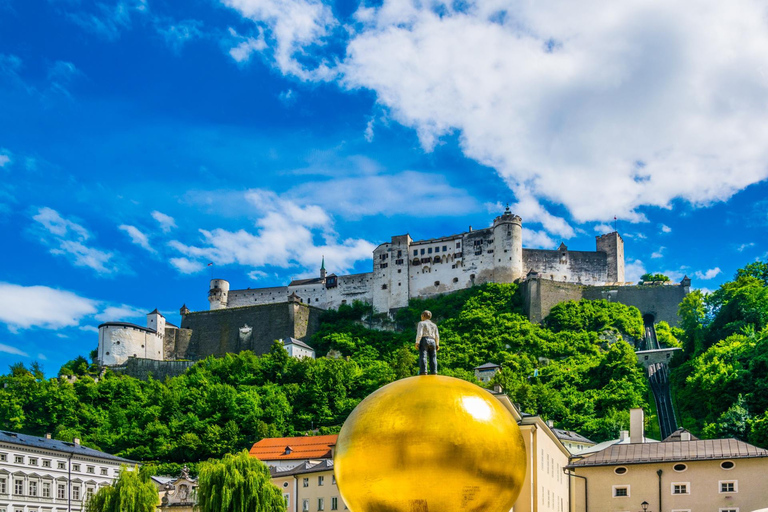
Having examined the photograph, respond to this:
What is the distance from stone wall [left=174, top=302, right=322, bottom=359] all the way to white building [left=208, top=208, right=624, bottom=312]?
6.20m

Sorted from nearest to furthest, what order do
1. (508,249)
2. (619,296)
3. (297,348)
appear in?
1. (297,348)
2. (619,296)
3. (508,249)

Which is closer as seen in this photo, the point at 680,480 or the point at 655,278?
the point at 680,480

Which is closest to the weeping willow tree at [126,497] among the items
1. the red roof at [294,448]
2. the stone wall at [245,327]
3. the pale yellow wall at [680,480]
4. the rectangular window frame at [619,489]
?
the red roof at [294,448]

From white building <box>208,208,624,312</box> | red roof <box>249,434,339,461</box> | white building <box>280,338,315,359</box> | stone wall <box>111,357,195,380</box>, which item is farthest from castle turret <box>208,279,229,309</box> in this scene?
red roof <box>249,434,339,461</box>

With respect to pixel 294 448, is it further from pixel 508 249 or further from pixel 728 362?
pixel 508 249

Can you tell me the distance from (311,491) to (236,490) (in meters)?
11.8

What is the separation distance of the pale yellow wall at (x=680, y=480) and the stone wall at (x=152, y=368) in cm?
6867

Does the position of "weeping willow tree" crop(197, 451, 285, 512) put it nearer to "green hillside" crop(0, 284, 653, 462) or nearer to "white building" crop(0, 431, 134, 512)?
"white building" crop(0, 431, 134, 512)

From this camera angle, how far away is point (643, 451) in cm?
4588

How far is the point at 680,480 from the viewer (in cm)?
4362

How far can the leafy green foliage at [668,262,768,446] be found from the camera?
61.0m

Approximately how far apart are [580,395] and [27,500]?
162ft

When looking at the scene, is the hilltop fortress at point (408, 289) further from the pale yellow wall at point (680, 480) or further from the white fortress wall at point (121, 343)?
the pale yellow wall at point (680, 480)

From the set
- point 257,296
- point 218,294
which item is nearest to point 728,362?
point 257,296
